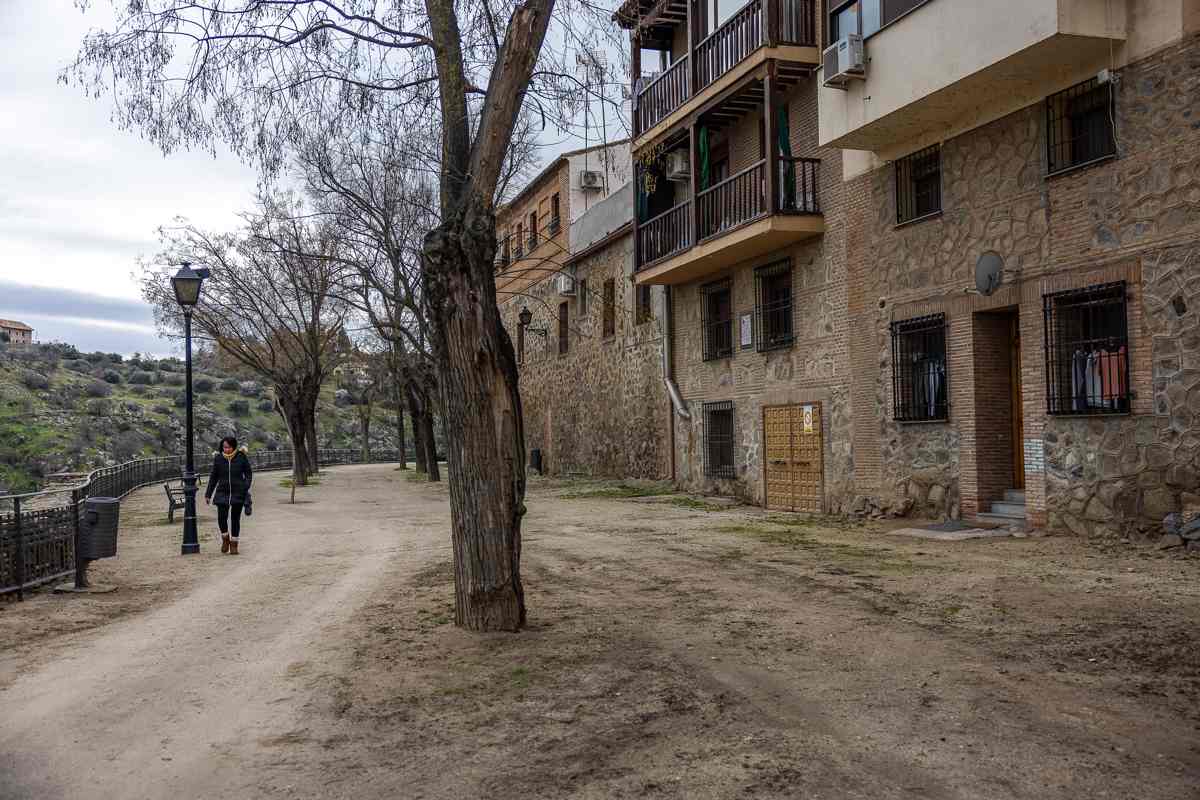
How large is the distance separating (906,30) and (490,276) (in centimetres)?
822

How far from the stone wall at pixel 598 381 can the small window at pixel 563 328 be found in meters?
0.16

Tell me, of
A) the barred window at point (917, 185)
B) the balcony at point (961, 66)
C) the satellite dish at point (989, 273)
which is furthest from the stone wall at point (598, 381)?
the satellite dish at point (989, 273)

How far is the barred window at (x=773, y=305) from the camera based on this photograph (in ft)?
56.3

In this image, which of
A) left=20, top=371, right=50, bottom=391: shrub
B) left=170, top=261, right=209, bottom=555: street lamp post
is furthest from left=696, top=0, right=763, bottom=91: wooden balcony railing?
left=20, top=371, right=50, bottom=391: shrub

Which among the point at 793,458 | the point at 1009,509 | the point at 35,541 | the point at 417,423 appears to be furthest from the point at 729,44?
the point at 417,423

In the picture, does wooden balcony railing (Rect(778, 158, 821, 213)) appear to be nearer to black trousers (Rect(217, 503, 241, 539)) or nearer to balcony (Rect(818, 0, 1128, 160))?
balcony (Rect(818, 0, 1128, 160))

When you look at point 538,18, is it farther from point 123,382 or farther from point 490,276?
point 123,382

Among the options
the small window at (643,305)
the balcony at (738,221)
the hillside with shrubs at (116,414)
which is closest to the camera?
the balcony at (738,221)

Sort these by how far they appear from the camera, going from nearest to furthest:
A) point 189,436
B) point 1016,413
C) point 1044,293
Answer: point 1044,293 < point 1016,413 < point 189,436

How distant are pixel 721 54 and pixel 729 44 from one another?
1.10ft

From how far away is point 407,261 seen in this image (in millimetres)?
26281

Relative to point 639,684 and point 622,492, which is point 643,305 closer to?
point 622,492

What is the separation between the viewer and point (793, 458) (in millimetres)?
17031

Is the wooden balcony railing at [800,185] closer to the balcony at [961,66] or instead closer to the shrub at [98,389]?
the balcony at [961,66]
